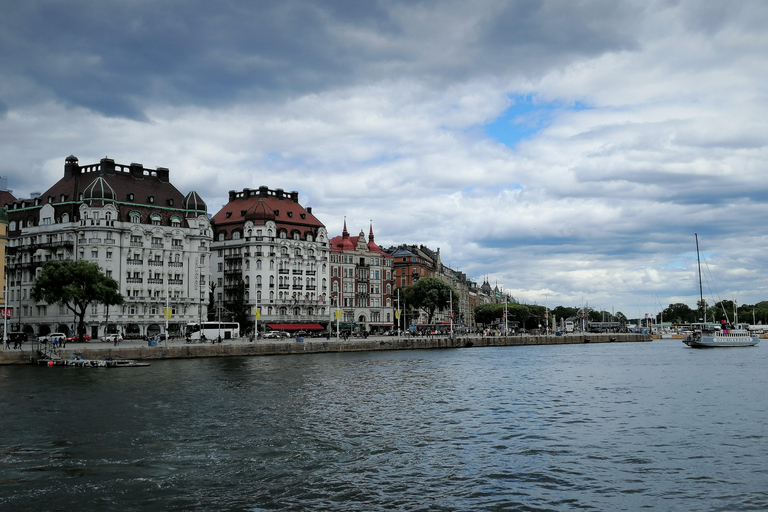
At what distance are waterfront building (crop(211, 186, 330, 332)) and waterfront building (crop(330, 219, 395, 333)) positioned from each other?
32.6 feet

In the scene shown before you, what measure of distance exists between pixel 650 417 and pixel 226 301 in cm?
13094

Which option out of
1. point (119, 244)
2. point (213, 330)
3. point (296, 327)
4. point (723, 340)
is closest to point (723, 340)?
point (723, 340)

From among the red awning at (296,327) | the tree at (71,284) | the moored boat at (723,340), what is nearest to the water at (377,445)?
the tree at (71,284)

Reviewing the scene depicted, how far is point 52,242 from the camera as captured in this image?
141 metres

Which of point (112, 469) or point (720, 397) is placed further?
point (720, 397)

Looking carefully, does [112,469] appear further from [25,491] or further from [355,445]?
[355,445]

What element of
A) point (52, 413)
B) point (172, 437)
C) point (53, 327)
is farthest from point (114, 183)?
point (172, 437)

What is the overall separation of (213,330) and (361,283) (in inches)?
2668

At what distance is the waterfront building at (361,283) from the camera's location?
611 feet

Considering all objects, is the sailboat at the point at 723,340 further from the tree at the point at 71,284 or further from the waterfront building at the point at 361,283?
the tree at the point at 71,284

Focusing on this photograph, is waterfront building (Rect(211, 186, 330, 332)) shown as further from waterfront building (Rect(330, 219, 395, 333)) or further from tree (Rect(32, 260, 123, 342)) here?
tree (Rect(32, 260, 123, 342))

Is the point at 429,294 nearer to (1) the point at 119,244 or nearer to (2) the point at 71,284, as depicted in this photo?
(1) the point at 119,244

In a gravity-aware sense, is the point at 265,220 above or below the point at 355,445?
above

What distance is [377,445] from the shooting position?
36250mm
